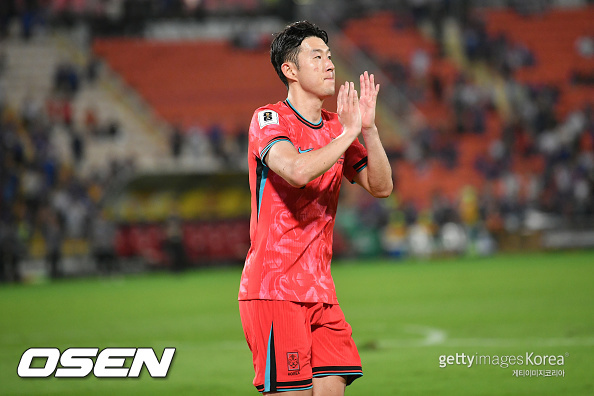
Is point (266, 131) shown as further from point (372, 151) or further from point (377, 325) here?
point (377, 325)

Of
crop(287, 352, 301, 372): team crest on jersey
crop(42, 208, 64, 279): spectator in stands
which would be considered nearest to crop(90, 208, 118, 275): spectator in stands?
crop(42, 208, 64, 279): spectator in stands

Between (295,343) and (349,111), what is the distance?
125 centimetres

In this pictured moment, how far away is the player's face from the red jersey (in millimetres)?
191

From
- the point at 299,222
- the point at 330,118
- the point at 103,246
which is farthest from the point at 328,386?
the point at 103,246

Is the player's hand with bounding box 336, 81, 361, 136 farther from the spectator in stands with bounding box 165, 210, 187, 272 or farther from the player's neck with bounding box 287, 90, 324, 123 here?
the spectator in stands with bounding box 165, 210, 187, 272

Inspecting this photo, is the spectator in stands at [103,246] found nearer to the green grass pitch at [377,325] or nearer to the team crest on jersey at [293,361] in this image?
the green grass pitch at [377,325]

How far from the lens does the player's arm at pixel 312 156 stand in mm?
4246

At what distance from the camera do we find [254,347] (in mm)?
4527

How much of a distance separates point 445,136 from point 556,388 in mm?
25493

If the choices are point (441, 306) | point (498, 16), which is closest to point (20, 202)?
point (441, 306)

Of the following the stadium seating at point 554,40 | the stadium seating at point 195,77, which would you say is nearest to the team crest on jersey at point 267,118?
the stadium seating at point 195,77

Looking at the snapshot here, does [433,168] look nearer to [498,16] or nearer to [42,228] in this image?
[498,16]

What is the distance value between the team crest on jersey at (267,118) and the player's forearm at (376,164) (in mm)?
520

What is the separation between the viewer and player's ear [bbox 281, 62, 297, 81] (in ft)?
15.4
